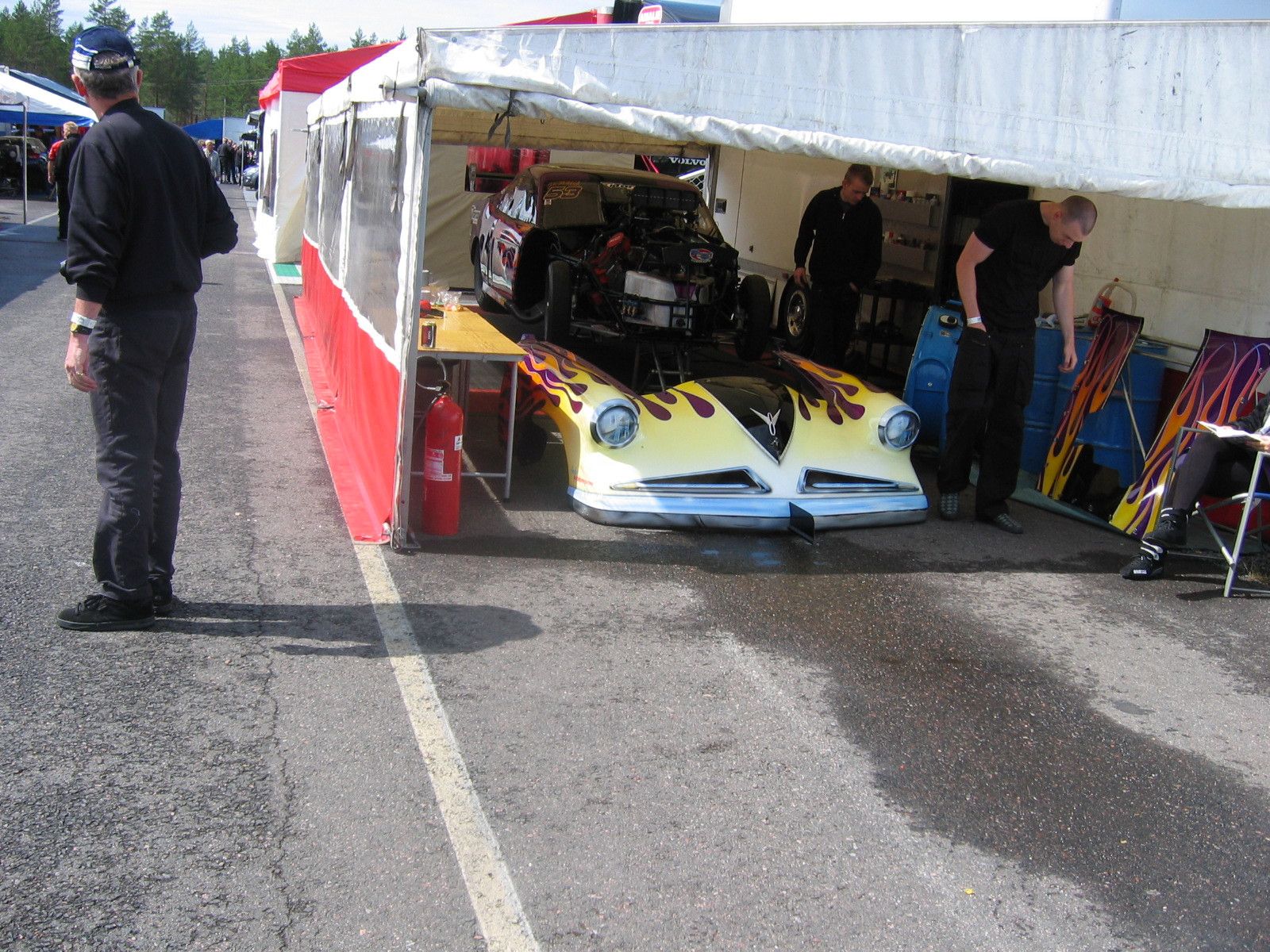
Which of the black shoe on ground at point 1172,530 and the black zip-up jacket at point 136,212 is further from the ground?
the black zip-up jacket at point 136,212

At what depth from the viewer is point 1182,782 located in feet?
11.6

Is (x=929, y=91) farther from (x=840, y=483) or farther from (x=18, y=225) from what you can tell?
(x=18, y=225)

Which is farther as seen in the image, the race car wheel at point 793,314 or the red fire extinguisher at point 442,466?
the race car wheel at point 793,314

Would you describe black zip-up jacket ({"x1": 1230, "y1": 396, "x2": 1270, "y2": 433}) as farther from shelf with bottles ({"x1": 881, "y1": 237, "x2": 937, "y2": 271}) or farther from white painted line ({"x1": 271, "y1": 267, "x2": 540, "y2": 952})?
white painted line ({"x1": 271, "y1": 267, "x2": 540, "y2": 952})

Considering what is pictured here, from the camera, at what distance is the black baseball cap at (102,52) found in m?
3.64

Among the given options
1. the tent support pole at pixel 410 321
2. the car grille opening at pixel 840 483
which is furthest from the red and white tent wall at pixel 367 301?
the car grille opening at pixel 840 483

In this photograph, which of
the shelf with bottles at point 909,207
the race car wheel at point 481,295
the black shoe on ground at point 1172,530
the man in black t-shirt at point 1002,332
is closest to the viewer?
the black shoe on ground at point 1172,530

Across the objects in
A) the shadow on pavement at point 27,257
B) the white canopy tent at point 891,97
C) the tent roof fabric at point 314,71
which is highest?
the tent roof fabric at point 314,71

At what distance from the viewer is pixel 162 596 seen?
411 centimetres

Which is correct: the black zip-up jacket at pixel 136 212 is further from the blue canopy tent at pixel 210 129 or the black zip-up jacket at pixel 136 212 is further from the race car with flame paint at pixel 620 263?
the blue canopy tent at pixel 210 129

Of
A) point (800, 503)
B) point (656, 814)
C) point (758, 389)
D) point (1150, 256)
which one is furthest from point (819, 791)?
point (1150, 256)

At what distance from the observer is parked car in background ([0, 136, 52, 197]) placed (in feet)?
93.9

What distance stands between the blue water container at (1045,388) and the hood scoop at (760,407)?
1.94 metres

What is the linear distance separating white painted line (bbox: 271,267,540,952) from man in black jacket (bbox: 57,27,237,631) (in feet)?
3.03
